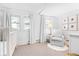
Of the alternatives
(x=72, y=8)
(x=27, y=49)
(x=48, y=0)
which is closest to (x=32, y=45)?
(x=27, y=49)

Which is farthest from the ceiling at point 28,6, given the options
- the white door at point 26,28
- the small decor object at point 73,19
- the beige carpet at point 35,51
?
the beige carpet at point 35,51

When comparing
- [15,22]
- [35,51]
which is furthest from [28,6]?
[35,51]

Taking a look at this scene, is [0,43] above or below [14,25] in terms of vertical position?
below

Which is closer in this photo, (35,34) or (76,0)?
(76,0)

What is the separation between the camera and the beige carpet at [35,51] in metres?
1.84

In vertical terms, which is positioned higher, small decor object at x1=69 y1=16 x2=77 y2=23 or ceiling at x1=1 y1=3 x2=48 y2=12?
ceiling at x1=1 y1=3 x2=48 y2=12

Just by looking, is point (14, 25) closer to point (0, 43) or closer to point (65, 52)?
point (0, 43)

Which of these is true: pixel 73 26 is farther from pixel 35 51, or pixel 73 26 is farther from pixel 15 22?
pixel 15 22

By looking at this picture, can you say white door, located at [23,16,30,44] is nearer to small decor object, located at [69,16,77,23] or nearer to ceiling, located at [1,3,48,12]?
ceiling, located at [1,3,48,12]

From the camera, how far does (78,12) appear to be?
1.78 meters

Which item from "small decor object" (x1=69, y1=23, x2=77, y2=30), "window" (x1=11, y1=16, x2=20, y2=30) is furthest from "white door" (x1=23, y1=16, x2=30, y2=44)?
"small decor object" (x1=69, y1=23, x2=77, y2=30)

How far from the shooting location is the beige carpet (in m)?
1.84

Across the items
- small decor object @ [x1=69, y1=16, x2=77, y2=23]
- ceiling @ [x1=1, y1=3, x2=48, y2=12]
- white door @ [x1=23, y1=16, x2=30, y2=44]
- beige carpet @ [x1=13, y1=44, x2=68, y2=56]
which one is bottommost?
beige carpet @ [x1=13, y1=44, x2=68, y2=56]

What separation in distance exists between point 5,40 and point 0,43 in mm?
105
